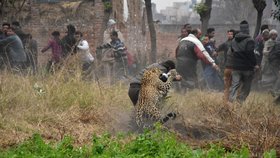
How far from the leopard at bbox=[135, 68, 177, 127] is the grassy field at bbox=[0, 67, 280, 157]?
288 millimetres

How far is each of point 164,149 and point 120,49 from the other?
8.51 m

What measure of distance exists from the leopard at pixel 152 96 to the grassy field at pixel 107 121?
0.29 metres

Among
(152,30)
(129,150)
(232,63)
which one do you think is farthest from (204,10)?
(129,150)

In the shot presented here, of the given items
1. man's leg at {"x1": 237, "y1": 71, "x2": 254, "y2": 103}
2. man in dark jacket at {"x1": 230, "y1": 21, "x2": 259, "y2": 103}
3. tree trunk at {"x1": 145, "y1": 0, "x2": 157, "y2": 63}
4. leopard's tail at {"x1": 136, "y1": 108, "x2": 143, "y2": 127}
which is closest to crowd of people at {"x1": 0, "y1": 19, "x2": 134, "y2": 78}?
tree trunk at {"x1": 145, "y1": 0, "x2": 157, "y2": 63}

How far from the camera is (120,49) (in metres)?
14.7

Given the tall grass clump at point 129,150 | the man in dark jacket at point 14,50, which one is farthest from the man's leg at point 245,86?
the man in dark jacket at point 14,50

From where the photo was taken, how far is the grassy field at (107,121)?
6660 millimetres

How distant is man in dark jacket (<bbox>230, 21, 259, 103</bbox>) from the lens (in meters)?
10.7

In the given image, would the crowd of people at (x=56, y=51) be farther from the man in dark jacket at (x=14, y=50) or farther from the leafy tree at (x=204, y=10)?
the leafy tree at (x=204, y=10)

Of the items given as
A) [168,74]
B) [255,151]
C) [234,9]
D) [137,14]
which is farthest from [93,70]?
[234,9]

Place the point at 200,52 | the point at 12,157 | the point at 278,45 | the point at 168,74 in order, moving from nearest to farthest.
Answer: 1. the point at 12,157
2. the point at 168,74
3. the point at 200,52
4. the point at 278,45

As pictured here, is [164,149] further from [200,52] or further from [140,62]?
[140,62]

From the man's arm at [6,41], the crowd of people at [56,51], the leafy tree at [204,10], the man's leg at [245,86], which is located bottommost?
the man's leg at [245,86]

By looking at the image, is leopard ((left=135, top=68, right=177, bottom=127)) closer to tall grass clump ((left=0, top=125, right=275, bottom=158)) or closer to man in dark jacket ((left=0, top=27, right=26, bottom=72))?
tall grass clump ((left=0, top=125, right=275, bottom=158))
